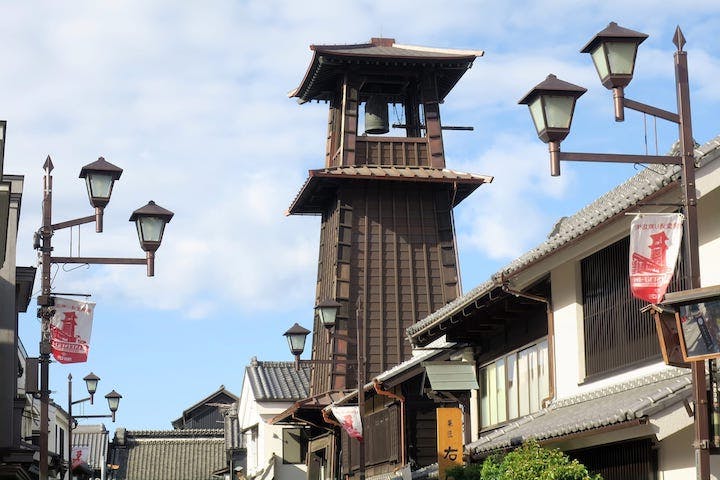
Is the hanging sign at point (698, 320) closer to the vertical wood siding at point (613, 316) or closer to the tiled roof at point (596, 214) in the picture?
the tiled roof at point (596, 214)

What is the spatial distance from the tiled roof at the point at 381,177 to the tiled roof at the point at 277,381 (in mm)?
12166

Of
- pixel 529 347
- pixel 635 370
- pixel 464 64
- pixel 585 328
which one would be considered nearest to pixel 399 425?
pixel 529 347

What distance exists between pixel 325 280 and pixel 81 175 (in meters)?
31.2

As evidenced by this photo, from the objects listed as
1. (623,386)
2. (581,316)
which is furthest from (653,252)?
(581,316)

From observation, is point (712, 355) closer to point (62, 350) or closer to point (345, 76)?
point (62, 350)

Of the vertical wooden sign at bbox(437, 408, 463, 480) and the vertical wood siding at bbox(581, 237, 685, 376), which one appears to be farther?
the vertical wooden sign at bbox(437, 408, 463, 480)

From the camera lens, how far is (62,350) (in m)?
18.4

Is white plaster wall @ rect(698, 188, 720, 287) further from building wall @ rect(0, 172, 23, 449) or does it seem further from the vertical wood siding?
building wall @ rect(0, 172, 23, 449)

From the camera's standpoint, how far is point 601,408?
15.3 metres

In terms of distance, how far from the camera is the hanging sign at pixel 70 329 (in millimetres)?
18109

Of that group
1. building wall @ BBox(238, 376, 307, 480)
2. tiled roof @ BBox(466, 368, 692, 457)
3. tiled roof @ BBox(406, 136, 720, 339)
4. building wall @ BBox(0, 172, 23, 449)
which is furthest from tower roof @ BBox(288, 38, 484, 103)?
tiled roof @ BBox(466, 368, 692, 457)

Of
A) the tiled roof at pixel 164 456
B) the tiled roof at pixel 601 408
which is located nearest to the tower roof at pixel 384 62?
the tiled roof at pixel 601 408

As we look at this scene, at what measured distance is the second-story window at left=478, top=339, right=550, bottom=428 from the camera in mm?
20500

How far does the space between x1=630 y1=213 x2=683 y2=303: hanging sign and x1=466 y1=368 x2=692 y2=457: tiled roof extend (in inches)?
75.8
